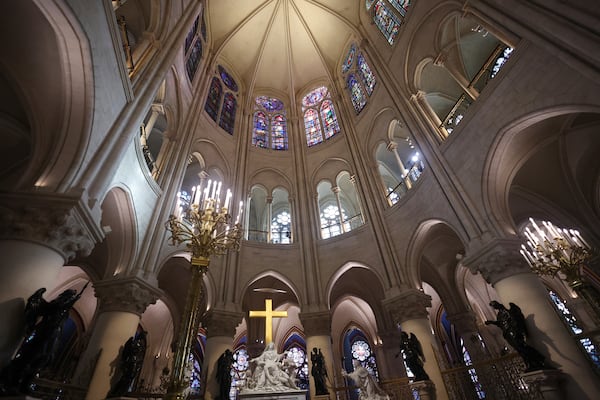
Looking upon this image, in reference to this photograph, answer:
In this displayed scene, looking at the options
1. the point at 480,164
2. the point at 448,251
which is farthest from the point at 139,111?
the point at 448,251

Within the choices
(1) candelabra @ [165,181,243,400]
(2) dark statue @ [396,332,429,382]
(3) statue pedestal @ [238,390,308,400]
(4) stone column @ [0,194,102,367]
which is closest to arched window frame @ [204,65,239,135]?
(1) candelabra @ [165,181,243,400]

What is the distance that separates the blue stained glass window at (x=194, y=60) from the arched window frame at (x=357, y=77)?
8240mm

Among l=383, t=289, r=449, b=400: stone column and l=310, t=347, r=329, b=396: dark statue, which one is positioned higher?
l=383, t=289, r=449, b=400: stone column

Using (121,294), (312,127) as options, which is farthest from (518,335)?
(312,127)

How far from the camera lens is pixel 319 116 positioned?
62.2ft

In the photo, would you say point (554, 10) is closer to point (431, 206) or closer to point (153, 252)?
point (431, 206)

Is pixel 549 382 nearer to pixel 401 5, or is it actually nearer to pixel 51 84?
pixel 51 84

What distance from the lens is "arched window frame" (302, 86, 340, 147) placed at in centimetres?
1788

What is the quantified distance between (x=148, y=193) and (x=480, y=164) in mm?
9731

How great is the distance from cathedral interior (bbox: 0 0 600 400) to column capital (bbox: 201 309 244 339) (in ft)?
0.26

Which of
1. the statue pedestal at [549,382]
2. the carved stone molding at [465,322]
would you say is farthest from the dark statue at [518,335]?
the carved stone molding at [465,322]

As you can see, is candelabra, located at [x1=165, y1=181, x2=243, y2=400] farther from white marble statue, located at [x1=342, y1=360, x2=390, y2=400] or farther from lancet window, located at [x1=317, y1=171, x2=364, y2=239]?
lancet window, located at [x1=317, y1=171, x2=364, y2=239]

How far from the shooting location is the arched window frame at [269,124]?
1812 cm

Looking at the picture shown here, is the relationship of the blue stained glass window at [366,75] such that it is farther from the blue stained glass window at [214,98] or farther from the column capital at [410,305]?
the column capital at [410,305]
